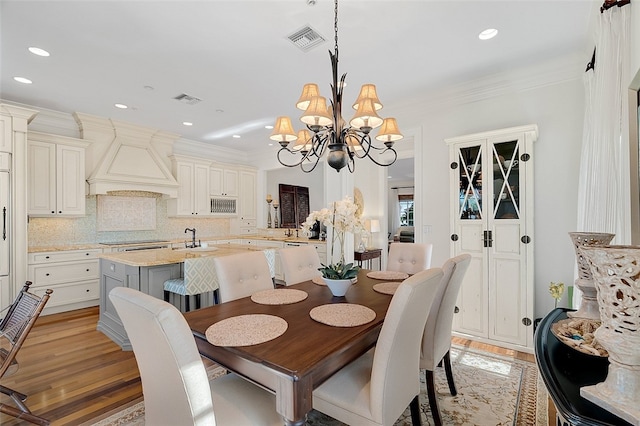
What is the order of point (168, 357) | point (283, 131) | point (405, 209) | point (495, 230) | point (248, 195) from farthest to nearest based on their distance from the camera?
point (405, 209), point (248, 195), point (495, 230), point (283, 131), point (168, 357)

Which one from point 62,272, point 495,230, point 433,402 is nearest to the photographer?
point 433,402

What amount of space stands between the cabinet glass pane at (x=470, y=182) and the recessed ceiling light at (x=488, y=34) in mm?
1028

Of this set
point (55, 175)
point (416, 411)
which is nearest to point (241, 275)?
point (416, 411)

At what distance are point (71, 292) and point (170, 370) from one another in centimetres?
417

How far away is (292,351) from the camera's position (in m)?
1.20

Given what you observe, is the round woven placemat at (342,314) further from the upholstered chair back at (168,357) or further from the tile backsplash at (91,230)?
the tile backsplash at (91,230)

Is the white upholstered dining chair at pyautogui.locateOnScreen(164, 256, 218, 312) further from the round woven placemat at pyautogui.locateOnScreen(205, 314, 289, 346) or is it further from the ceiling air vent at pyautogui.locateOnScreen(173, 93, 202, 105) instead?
the ceiling air vent at pyautogui.locateOnScreen(173, 93, 202, 105)

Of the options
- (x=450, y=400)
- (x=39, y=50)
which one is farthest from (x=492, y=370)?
(x=39, y=50)

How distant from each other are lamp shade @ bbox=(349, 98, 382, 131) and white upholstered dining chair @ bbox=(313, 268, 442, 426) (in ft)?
3.52

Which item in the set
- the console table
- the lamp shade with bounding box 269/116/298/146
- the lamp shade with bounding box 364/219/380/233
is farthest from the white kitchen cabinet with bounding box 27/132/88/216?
the lamp shade with bounding box 364/219/380/233

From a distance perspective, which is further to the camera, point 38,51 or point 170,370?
point 38,51

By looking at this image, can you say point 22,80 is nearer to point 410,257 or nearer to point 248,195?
point 248,195

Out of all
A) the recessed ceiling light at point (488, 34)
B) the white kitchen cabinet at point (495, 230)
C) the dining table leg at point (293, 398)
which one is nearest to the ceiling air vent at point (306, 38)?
the recessed ceiling light at point (488, 34)

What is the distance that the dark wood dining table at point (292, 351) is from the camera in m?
1.09
